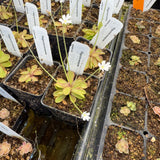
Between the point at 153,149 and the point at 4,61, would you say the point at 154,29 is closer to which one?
the point at 153,149

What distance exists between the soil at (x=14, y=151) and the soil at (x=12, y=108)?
11cm

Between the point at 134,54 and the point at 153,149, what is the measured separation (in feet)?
3.13

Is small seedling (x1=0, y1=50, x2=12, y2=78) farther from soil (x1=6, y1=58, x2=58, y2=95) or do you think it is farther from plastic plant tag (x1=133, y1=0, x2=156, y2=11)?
plastic plant tag (x1=133, y1=0, x2=156, y2=11)

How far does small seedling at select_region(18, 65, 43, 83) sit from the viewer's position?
1243mm

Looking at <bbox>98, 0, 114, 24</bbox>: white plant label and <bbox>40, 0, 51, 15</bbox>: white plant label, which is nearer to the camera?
<bbox>98, 0, 114, 24</bbox>: white plant label

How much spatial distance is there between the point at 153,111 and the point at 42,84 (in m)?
0.96

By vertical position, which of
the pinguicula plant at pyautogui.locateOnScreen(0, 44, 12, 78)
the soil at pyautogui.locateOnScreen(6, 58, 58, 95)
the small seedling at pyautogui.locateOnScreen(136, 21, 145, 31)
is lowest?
the soil at pyautogui.locateOnScreen(6, 58, 58, 95)

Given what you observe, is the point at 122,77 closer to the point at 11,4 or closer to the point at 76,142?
the point at 76,142

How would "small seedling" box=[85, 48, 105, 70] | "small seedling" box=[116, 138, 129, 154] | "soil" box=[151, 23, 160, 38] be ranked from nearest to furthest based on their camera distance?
"small seedling" box=[116, 138, 129, 154], "small seedling" box=[85, 48, 105, 70], "soil" box=[151, 23, 160, 38]

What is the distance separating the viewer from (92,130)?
1.23m

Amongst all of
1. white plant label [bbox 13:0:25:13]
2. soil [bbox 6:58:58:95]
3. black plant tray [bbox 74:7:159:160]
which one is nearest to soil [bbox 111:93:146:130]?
black plant tray [bbox 74:7:159:160]

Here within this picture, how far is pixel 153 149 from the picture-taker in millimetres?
1146

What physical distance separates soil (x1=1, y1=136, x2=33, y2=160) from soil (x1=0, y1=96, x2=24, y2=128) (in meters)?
0.11

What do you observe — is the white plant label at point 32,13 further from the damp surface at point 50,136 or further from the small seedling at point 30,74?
the damp surface at point 50,136
